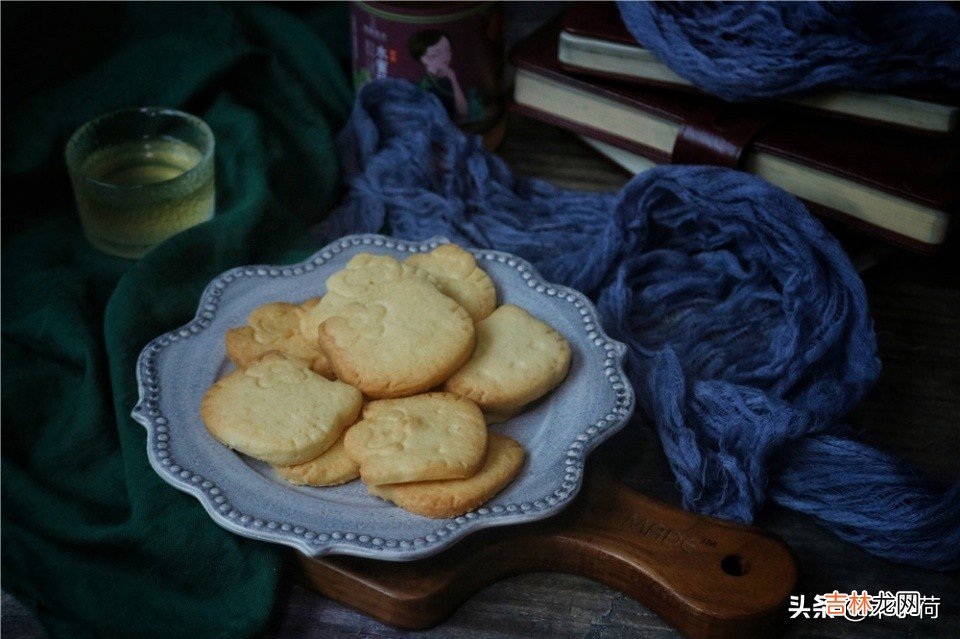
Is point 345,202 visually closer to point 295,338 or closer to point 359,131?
point 359,131

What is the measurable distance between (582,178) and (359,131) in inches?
10.3

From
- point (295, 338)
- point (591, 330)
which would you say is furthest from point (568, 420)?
point (295, 338)

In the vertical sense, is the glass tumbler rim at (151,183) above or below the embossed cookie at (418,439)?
above

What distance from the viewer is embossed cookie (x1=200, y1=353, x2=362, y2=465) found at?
83 centimetres

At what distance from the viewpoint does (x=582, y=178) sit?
1.31 m

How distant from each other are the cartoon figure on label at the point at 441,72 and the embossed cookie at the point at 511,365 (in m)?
0.38

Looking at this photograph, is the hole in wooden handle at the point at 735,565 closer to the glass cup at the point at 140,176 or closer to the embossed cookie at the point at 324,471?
the embossed cookie at the point at 324,471

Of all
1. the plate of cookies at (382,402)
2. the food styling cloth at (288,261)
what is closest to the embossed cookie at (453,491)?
the plate of cookies at (382,402)

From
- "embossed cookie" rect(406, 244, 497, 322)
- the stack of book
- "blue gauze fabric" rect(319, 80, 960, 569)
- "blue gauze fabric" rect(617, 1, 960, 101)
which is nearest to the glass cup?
"blue gauze fabric" rect(319, 80, 960, 569)

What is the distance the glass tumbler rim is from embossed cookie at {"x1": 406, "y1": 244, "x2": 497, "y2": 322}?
261 mm

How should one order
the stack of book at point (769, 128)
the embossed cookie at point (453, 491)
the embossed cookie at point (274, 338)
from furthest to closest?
the stack of book at point (769, 128), the embossed cookie at point (274, 338), the embossed cookie at point (453, 491)

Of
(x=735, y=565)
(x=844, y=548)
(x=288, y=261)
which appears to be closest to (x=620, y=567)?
(x=735, y=565)

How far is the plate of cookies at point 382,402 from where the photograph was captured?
2.66ft

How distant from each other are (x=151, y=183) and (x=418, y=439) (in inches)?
18.9
